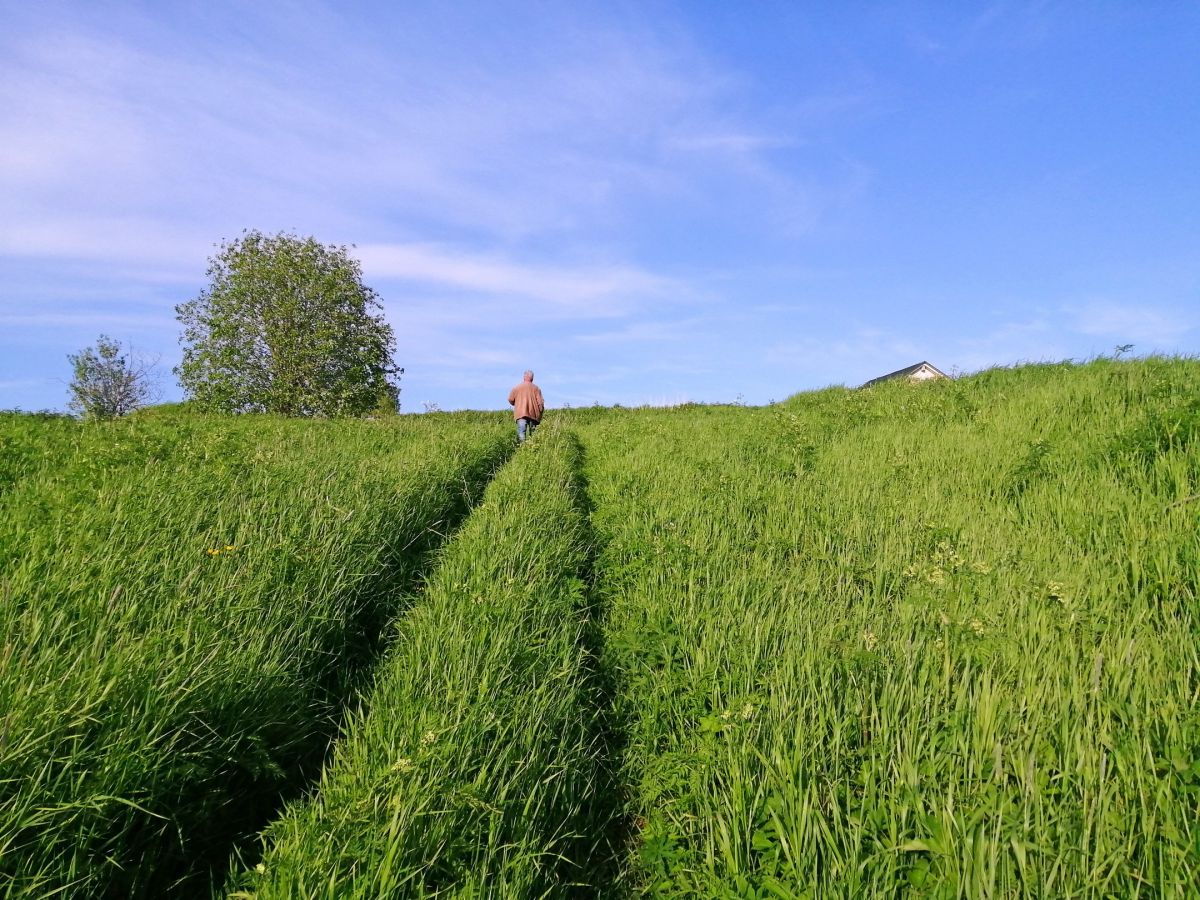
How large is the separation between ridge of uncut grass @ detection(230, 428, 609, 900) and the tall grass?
0.41 metres

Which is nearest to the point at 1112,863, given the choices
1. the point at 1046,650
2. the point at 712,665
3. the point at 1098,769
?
the point at 1098,769

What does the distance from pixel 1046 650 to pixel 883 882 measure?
6.64 feet

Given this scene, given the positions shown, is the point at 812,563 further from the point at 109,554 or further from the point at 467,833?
the point at 109,554

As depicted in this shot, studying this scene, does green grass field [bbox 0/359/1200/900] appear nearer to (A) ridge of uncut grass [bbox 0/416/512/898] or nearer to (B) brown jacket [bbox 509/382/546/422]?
(A) ridge of uncut grass [bbox 0/416/512/898]

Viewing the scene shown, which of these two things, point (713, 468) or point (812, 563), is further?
point (713, 468)

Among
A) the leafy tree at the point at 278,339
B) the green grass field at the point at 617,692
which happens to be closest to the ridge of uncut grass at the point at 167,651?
the green grass field at the point at 617,692

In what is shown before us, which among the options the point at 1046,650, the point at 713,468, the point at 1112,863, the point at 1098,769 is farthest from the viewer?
the point at 713,468

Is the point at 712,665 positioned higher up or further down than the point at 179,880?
higher up

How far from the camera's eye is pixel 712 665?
3.85 m

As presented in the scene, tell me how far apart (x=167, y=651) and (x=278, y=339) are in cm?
2969

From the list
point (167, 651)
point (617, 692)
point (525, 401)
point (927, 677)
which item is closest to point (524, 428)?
point (525, 401)

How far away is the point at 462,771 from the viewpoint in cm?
302

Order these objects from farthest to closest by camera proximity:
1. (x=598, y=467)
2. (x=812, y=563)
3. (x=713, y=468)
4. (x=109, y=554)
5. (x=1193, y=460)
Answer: (x=598, y=467) → (x=713, y=468) → (x=1193, y=460) → (x=812, y=563) → (x=109, y=554)

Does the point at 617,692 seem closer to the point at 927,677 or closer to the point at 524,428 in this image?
the point at 927,677
